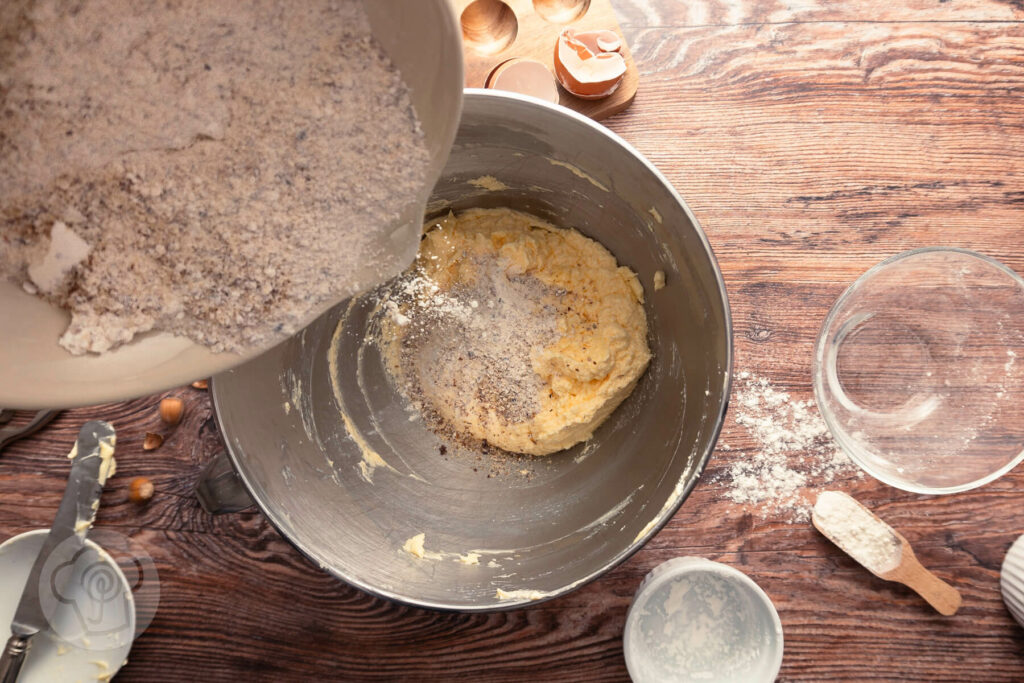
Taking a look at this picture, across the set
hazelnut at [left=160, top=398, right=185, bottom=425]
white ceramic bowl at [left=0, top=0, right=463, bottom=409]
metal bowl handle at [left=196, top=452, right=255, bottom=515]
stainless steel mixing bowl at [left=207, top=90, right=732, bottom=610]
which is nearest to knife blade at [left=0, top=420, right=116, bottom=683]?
hazelnut at [left=160, top=398, right=185, bottom=425]

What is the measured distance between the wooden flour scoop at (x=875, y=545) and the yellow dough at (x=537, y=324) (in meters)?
0.51

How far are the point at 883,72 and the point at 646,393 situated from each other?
35.6 inches

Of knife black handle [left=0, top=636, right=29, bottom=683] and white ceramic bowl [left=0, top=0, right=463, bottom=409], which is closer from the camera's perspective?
white ceramic bowl [left=0, top=0, right=463, bottom=409]

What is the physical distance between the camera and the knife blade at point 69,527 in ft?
4.63

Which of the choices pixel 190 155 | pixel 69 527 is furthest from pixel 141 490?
pixel 190 155

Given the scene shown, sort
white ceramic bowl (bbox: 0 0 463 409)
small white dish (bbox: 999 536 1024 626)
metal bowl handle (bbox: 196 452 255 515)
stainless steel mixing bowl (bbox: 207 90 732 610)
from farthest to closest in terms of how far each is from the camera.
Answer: small white dish (bbox: 999 536 1024 626)
metal bowl handle (bbox: 196 452 255 515)
stainless steel mixing bowl (bbox: 207 90 732 610)
white ceramic bowl (bbox: 0 0 463 409)

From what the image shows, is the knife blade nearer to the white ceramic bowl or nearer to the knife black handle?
the knife black handle

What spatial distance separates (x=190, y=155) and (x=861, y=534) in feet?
4.66

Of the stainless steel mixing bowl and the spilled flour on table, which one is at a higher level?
the stainless steel mixing bowl

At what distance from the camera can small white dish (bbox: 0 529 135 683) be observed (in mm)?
1443

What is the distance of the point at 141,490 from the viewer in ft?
4.83

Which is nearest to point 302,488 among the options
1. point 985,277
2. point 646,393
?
point 646,393

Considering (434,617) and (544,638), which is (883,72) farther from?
(434,617)

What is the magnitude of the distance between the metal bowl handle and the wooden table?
202 millimetres
